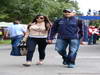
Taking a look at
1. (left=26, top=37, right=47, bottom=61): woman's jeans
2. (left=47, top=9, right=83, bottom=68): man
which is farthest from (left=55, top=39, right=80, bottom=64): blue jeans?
(left=26, top=37, right=47, bottom=61): woman's jeans

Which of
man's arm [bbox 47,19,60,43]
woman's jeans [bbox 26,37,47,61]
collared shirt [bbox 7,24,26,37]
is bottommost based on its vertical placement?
collared shirt [bbox 7,24,26,37]

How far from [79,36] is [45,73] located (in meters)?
1.70

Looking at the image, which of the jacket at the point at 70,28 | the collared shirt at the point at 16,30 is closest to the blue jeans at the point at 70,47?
the jacket at the point at 70,28

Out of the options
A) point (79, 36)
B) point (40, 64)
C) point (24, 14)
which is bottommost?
point (24, 14)

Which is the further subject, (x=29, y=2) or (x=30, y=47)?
(x=29, y=2)

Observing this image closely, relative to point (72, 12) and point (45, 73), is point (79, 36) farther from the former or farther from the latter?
point (45, 73)

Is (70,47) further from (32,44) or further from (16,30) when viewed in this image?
(16,30)

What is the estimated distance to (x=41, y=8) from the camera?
52.2 meters

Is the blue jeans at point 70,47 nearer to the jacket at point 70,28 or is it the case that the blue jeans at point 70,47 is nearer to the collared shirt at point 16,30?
the jacket at point 70,28

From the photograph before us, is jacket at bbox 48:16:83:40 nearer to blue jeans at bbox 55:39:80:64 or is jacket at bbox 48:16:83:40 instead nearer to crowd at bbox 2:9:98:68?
crowd at bbox 2:9:98:68

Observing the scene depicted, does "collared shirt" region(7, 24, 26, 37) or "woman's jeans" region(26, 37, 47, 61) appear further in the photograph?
"collared shirt" region(7, 24, 26, 37)

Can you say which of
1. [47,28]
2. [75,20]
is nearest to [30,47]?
[47,28]

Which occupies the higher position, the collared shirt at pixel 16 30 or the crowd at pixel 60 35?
the crowd at pixel 60 35

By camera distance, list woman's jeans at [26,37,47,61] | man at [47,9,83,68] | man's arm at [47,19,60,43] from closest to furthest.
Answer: man at [47,9,83,68] < man's arm at [47,19,60,43] < woman's jeans at [26,37,47,61]
